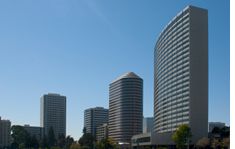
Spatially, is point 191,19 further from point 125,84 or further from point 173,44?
point 125,84

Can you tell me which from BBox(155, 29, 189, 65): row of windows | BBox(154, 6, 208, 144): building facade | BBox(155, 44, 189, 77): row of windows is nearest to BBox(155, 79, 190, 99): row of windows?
BBox(154, 6, 208, 144): building facade

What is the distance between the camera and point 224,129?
97062 mm

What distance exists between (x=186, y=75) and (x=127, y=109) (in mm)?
76427

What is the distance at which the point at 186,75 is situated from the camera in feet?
361

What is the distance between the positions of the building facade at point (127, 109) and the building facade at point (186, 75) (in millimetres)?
50887

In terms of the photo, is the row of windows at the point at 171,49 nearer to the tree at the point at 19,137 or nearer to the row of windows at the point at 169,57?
the row of windows at the point at 169,57

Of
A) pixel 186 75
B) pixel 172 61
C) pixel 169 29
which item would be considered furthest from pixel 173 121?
pixel 169 29

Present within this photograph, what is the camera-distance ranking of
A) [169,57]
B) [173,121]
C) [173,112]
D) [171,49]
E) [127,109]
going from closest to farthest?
1. [173,121]
2. [173,112]
3. [171,49]
4. [169,57]
5. [127,109]

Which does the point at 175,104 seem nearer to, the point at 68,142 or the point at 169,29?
the point at 169,29

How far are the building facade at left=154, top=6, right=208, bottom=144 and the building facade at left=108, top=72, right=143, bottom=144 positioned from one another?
5089 centimetres

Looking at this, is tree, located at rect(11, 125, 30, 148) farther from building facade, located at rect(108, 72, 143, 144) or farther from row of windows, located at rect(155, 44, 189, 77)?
row of windows, located at rect(155, 44, 189, 77)

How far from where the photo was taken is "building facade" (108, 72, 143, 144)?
179 metres

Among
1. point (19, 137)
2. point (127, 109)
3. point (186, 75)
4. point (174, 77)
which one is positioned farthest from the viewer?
point (127, 109)

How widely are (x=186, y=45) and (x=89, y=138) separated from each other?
51600 millimetres
